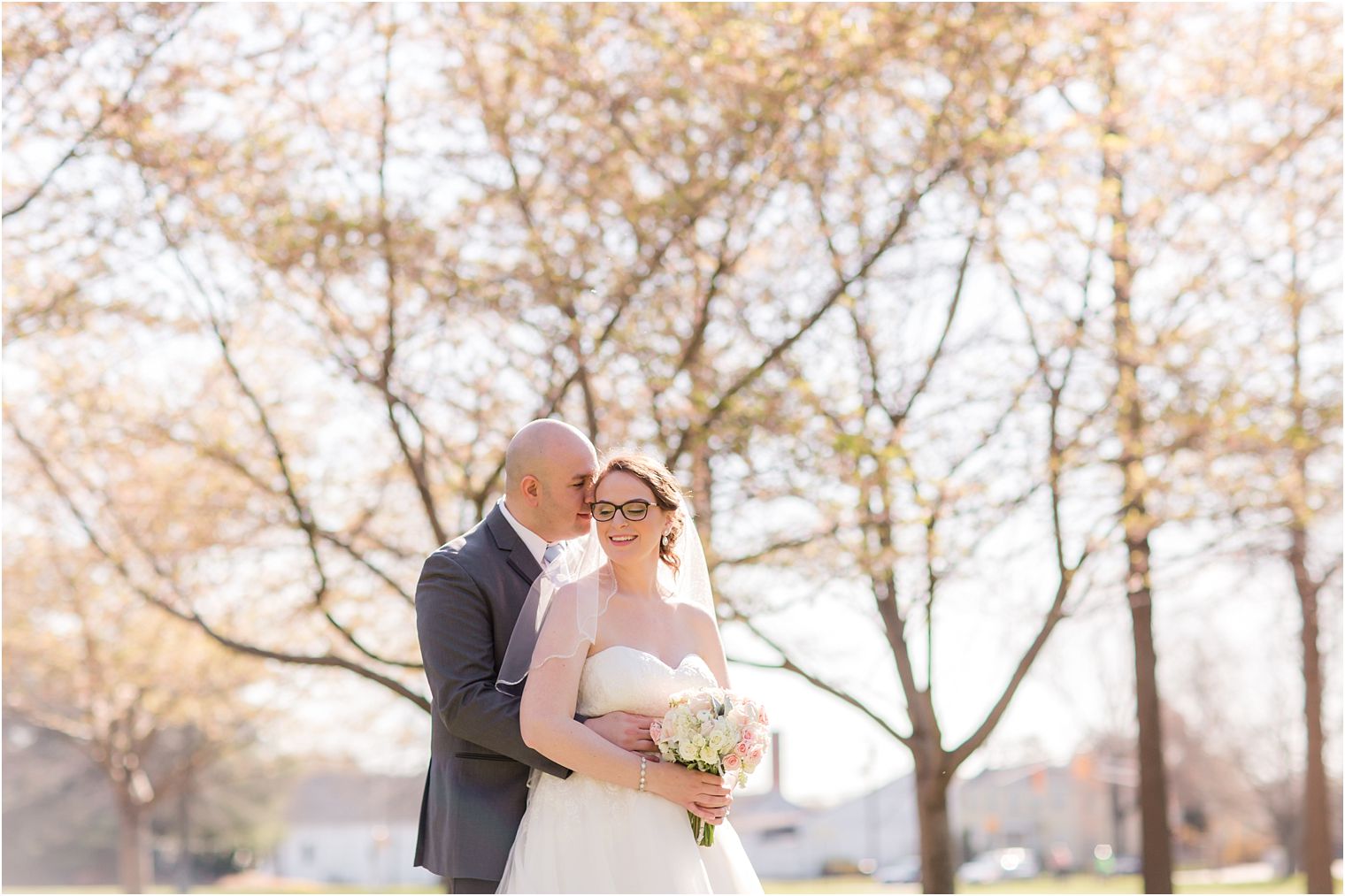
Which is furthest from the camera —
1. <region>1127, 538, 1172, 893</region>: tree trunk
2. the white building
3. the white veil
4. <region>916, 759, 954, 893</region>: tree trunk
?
the white building

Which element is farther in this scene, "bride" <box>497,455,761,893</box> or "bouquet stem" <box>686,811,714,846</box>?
"bouquet stem" <box>686,811,714,846</box>

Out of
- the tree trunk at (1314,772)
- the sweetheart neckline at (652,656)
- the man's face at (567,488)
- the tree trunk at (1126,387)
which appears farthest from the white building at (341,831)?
the sweetheart neckline at (652,656)

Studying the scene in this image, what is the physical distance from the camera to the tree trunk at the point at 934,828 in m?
12.5

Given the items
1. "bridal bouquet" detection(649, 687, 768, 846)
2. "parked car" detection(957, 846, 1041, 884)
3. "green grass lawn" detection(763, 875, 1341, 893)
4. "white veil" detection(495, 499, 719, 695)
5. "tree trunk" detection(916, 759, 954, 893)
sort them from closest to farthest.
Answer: "bridal bouquet" detection(649, 687, 768, 846) → "white veil" detection(495, 499, 719, 695) → "tree trunk" detection(916, 759, 954, 893) → "green grass lawn" detection(763, 875, 1341, 893) → "parked car" detection(957, 846, 1041, 884)

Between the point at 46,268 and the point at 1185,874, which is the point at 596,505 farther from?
the point at 1185,874

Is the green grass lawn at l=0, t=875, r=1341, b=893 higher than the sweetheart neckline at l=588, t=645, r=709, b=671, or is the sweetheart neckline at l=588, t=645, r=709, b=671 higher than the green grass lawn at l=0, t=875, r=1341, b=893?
the sweetheart neckline at l=588, t=645, r=709, b=671

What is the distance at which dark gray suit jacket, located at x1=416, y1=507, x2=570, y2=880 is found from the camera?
4.55 metres

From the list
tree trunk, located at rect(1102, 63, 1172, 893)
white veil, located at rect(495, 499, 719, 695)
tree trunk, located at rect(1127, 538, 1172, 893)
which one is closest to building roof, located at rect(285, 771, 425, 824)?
tree trunk, located at rect(1127, 538, 1172, 893)

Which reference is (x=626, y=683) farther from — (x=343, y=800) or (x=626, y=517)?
(x=343, y=800)

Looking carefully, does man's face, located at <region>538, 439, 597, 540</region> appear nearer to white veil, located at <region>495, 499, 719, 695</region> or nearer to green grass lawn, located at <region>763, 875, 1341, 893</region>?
white veil, located at <region>495, 499, 719, 695</region>

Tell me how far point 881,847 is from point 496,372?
69.8m

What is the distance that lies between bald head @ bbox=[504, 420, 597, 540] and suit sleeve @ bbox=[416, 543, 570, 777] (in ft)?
1.13

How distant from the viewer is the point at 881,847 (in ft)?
255

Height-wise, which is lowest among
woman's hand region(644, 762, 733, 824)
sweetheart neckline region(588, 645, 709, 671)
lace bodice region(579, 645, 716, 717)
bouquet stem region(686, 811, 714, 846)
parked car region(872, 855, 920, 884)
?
parked car region(872, 855, 920, 884)
